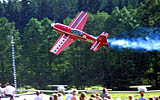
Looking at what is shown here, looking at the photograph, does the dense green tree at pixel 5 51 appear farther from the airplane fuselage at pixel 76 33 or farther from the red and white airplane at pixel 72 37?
the airplane fuselage at pixel 76 33

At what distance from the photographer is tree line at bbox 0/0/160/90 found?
52562 mm

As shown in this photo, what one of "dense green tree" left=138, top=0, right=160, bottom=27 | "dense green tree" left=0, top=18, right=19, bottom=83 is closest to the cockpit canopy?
"dense green tree" left=138, top=0, right=160, bottom=27

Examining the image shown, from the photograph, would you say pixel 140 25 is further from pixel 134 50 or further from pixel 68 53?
pixel 68 53

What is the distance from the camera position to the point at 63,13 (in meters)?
102

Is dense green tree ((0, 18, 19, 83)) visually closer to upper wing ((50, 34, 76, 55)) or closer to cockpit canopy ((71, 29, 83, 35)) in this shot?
upper wing ((50, 34, 76, 55))

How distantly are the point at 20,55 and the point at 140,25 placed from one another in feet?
66.3

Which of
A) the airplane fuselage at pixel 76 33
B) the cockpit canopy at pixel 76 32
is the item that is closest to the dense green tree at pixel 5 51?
the airplane fuselage at pixel 76 33

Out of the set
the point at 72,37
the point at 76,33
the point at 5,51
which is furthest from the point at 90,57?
the point at 76,33

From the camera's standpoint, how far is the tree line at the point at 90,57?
52562 millimetres

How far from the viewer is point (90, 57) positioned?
194ft

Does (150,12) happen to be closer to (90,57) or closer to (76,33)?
(90,57)

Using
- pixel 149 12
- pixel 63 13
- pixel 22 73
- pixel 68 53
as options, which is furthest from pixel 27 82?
pixel 63 13

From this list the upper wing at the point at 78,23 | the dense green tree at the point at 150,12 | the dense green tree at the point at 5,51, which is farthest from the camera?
the dense green tree at the point at 5,51

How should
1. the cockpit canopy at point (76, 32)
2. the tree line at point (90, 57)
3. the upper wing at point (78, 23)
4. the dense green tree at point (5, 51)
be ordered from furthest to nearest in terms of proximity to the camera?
the dense green tree at point (5, 51) < the tree line at point (90, 57) < the upper wing at point (78, 23) < the cockpit canopy at point (76, 32)
